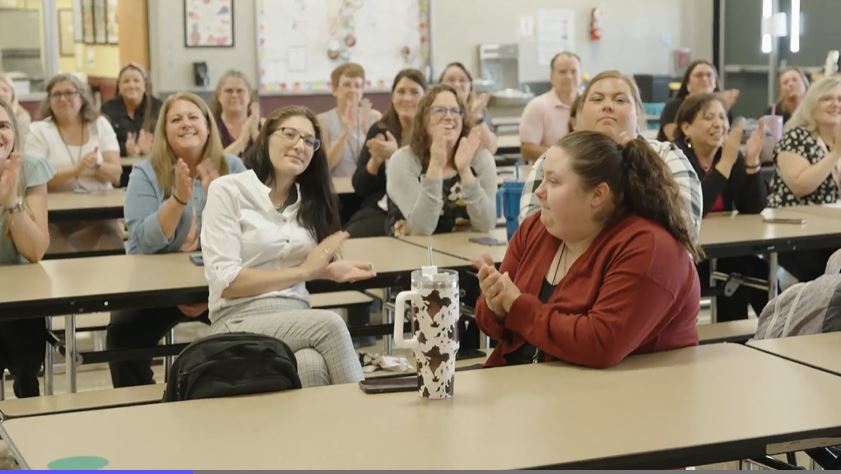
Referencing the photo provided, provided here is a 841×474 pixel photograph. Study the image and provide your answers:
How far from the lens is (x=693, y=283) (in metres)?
2.66

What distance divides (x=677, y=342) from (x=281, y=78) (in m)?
7.47

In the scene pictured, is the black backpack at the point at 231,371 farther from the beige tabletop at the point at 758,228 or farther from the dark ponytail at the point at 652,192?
the beige tabletop at the point at 758,228

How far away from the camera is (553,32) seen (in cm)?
1062

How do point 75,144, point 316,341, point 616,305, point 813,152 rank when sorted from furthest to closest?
point 75,144
point 813,152
point 316,341
point 616,305

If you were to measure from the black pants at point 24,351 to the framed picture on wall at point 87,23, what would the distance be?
648 centimetres

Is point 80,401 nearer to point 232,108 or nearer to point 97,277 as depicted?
point 97,277

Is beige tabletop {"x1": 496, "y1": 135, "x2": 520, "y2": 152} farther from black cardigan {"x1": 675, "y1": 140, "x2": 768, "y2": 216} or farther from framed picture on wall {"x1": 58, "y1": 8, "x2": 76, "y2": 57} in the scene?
framed picture on wall {"x1": 58, "y1": 8, "x2": 76, "y2": 57}

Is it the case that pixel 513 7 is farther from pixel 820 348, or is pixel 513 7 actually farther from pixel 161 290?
pixel 820 348

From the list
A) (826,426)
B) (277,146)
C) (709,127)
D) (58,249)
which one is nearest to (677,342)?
(826,426)

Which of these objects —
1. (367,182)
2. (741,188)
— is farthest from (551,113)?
(741,188)

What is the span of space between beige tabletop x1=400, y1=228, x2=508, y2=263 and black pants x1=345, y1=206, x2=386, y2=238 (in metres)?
1.05

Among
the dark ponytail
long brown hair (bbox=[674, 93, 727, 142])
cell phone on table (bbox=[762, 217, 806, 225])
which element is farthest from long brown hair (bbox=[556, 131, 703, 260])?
long brown hair (bbox=[674, 93, 727, 142])

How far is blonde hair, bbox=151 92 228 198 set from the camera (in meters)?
4.36

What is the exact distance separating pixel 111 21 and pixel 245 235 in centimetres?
710
